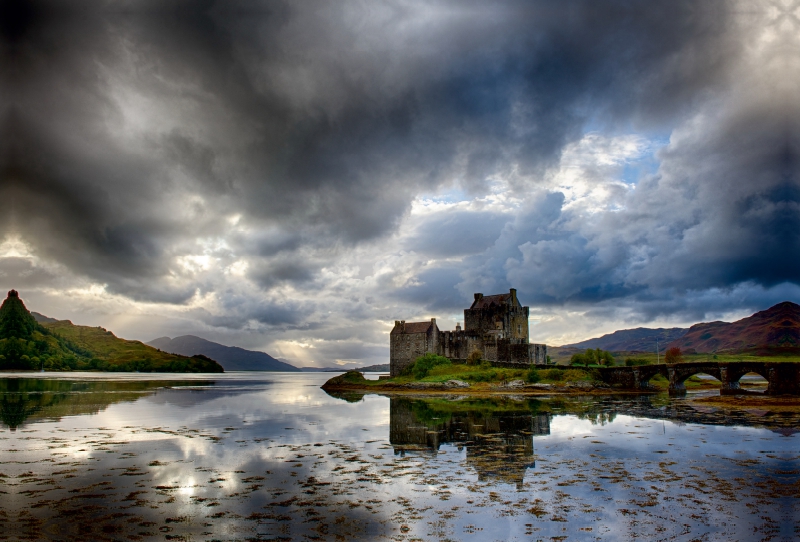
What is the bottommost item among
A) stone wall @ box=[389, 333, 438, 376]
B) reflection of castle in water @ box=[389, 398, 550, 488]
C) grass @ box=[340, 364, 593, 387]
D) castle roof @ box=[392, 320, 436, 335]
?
reflection of castle in water @ box=[389, 398, 550, 488]

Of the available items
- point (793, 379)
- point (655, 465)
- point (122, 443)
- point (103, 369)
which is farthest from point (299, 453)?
point (103, 369)

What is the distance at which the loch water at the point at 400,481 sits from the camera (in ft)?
35.5

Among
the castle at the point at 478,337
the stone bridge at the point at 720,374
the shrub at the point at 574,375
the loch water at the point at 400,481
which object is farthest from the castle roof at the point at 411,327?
the loch water at the point at 400,481

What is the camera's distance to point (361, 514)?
11.8m

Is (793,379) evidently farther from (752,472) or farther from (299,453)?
(299,453)

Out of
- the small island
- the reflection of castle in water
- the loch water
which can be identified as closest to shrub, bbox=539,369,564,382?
the small island

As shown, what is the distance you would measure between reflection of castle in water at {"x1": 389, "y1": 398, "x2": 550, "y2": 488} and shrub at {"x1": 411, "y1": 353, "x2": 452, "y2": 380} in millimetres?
33086

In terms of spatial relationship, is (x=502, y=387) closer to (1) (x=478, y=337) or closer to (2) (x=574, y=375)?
(2) (x=574, y=375)

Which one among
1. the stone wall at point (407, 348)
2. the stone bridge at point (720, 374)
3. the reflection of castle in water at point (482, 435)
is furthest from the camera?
the stone wall at point (407, 348)

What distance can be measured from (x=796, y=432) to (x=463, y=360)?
4899 cm

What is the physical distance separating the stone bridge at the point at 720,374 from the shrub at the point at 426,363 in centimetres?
2143

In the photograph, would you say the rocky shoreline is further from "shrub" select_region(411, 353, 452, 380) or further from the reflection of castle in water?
the reflection of castle in water

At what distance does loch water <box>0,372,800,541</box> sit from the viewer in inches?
426

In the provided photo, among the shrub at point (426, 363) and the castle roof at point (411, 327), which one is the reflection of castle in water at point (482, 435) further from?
the castle roof at point (411, 327)
